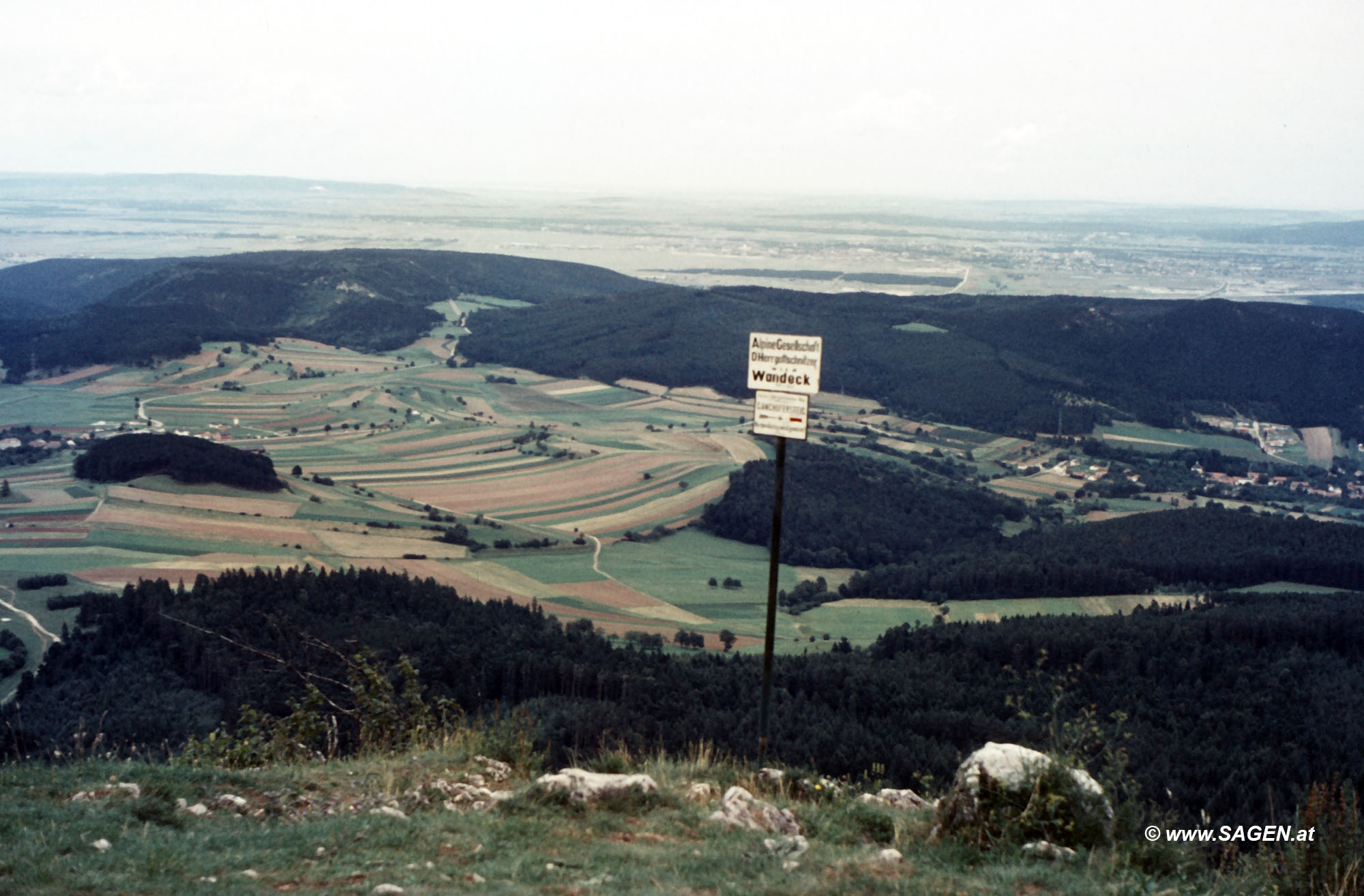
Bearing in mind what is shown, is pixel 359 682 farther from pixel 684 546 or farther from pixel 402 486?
pixel 402 486

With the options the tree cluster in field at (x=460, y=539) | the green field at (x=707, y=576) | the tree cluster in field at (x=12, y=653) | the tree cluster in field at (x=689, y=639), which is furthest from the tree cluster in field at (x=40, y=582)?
the tree cluster in field at (x=689, y=639)

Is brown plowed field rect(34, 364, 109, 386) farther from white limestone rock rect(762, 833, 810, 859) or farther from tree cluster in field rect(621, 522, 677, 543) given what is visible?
white limestone rock rect(762, 833, 810, 859)

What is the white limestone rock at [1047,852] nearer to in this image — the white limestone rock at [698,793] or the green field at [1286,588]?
the white limestone rock at [698,793]

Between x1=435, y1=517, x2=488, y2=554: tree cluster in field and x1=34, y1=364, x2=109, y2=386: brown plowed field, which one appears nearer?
x1=435, y1=517, x2=488, y2=554: tree cluster in field

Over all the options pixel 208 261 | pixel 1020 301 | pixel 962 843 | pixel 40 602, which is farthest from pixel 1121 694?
pixel 208 261

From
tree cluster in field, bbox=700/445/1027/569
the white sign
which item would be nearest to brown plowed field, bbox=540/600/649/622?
tree cluster in field, bbox=700/445/1027/569

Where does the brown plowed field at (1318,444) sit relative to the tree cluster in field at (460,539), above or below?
above
